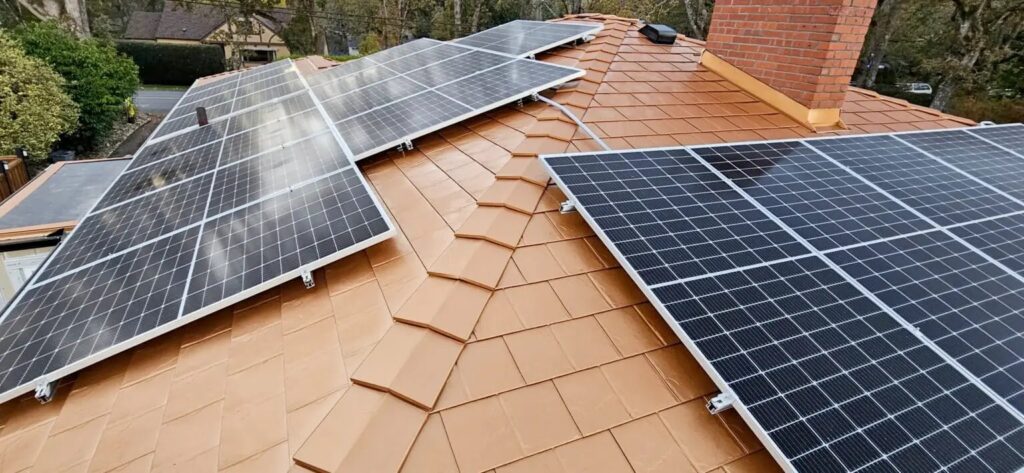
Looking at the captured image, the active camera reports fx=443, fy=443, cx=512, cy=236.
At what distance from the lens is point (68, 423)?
10.8 ft

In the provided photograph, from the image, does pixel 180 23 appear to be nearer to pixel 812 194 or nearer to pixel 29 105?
pixel 29 105

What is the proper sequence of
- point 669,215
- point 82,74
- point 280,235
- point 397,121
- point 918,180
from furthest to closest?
point 82,74 < point 397,121 < point 918,180 < point 280,235 < point 669,215

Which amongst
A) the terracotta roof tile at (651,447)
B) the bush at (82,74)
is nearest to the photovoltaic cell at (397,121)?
the terracotta roof tile at (651,447)

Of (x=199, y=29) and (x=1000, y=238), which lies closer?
(x=1000, y=238)

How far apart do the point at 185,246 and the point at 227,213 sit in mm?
531

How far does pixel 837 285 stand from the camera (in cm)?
333

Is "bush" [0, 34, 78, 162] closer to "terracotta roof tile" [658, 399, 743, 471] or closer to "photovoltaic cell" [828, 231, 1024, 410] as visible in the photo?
"terracotta roof tile" [658, 399, 743, 471]

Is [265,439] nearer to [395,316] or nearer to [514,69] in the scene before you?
[395,316]

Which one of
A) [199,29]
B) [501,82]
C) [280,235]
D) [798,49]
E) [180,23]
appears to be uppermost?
[798,49]

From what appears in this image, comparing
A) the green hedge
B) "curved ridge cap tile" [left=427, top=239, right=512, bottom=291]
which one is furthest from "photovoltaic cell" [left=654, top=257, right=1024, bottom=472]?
the green hedge

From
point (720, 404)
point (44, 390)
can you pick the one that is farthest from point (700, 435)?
point (44, 390)

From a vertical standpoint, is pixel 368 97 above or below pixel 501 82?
below

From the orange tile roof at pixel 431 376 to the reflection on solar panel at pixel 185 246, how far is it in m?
0.30

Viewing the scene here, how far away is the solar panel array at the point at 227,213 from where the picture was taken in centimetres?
373
